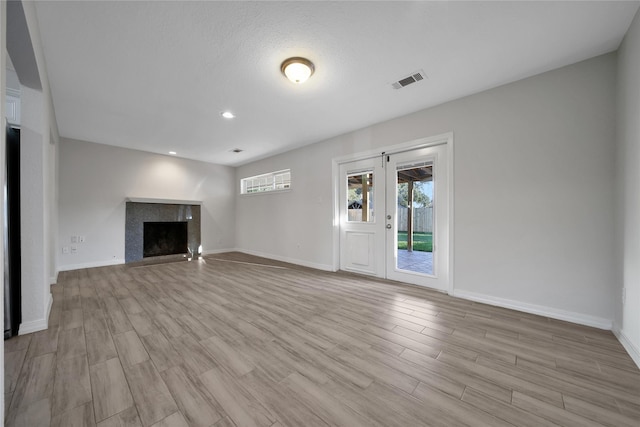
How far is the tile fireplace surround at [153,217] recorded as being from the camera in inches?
208

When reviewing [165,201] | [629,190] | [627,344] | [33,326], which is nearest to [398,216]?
[629,190]

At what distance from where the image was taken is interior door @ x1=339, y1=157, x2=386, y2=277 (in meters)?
4.02

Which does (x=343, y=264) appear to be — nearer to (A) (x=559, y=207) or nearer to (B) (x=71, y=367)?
(A) (x=559, y=207)

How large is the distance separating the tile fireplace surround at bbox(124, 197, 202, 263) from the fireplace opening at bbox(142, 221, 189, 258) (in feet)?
0.32

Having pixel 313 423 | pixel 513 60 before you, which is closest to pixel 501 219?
pixel 513 60

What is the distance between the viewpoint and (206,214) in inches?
258

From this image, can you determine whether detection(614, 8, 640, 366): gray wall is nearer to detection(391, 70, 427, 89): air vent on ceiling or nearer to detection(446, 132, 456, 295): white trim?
detection(446, 132, 456, 295): white trim

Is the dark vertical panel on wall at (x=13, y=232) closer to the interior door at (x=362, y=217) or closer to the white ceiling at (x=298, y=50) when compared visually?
the white ceiling at (x=298, y=50)

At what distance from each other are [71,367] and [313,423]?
172cm

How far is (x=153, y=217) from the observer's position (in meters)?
5.64

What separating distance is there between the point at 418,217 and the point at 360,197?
106 centimetres

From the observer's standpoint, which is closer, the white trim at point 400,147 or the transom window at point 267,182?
the white trim at point 400,147

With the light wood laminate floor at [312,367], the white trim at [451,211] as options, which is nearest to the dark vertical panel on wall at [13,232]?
the light wood laminate floor at [312,367]

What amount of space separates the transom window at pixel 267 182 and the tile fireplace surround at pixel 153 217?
1.27 metres
